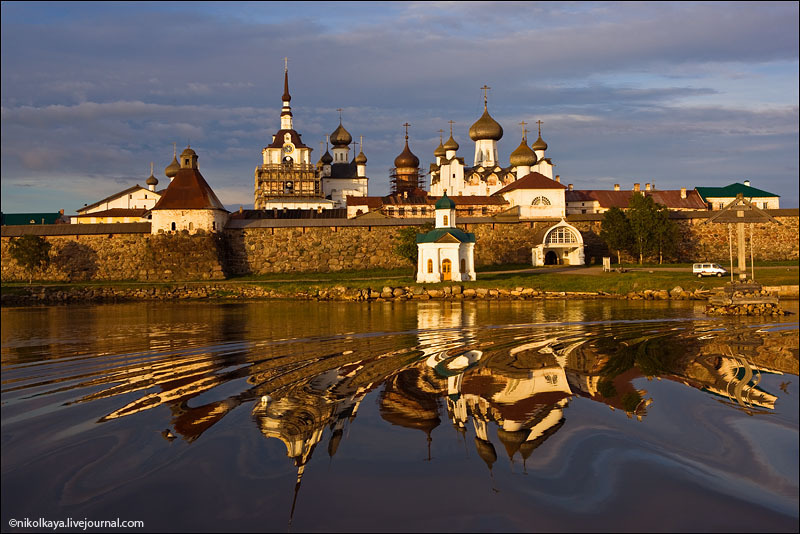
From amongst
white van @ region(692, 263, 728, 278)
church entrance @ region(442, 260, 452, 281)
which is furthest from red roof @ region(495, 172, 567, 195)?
white van @ region(692, 263, 728, 278)

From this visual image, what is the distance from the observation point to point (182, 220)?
137 feet

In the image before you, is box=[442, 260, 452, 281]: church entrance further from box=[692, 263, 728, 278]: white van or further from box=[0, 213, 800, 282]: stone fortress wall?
box=[692, 263, 728, 278]: white van

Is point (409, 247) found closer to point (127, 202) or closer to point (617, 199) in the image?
point (617, 199)

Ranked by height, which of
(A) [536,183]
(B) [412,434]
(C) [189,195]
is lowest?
(B) [412,434]

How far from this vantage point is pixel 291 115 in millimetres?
75500

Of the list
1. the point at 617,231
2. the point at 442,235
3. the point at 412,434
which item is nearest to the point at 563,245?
the point at 617,231

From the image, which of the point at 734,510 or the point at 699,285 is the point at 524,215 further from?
the point at 734,510

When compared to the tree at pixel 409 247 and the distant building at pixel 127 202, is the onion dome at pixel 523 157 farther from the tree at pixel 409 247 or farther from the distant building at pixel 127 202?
the distant building at pixel 127 202

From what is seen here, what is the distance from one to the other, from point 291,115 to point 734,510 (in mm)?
73481

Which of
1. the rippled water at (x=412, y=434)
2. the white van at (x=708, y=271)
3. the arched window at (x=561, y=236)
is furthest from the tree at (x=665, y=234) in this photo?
the rippled water at (x=412, y=434)

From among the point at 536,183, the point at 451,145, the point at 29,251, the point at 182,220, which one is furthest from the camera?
the point at 451,145

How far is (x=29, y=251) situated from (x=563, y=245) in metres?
31.3

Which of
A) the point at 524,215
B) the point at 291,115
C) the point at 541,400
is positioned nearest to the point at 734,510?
the point at 541,400

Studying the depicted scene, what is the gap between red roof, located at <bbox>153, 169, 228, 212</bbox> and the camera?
42000mm
